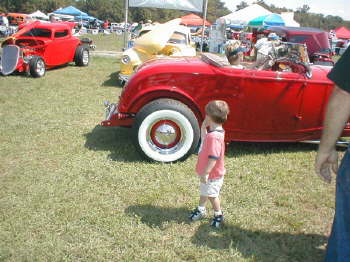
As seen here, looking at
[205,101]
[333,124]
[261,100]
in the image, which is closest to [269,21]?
[261,100]

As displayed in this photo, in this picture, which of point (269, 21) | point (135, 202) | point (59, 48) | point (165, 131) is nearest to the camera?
point (135, 202)

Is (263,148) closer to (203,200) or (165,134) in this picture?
(165,134)

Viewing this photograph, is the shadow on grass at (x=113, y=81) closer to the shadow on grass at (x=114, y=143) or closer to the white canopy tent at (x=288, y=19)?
the shadow on grass at (x=114, y=143)

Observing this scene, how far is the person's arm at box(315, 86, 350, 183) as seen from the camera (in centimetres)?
158

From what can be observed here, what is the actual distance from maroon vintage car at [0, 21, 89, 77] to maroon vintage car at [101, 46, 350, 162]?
18.8ft

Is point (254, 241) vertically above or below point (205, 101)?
below

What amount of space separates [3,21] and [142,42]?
22.9 meters

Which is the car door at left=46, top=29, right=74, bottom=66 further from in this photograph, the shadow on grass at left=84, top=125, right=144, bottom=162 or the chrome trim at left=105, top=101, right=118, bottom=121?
the chrome trim at left=105, top=101, right=118, bottom=121

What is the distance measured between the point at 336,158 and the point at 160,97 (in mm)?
2358

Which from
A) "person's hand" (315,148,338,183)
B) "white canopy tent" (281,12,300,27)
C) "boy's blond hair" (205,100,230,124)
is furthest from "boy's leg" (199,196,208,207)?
"white canopy tent" (281,12,300,27)

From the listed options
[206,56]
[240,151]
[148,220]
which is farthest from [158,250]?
[206,56]

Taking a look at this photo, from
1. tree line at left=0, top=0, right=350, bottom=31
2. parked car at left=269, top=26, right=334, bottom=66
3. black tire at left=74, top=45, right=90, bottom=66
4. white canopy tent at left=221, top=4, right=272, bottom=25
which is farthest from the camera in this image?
tree line at left=0, top=0, right=350, bottom=31

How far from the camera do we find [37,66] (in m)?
8.48

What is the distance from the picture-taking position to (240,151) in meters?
4.28
